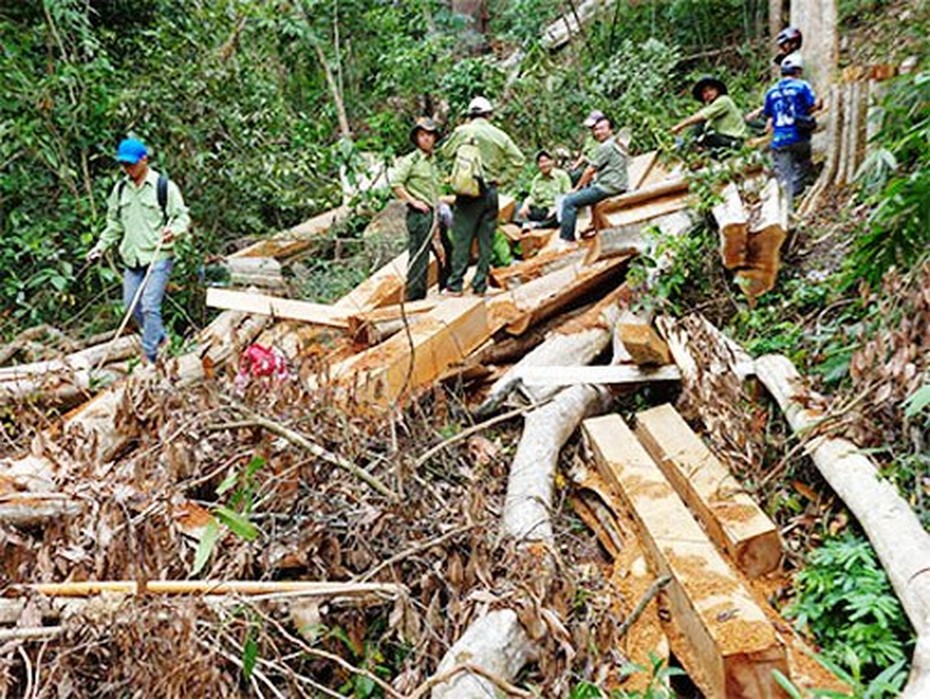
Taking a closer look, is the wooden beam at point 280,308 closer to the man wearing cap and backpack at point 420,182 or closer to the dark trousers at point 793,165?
the man wearing cap and backpack at point 420,182

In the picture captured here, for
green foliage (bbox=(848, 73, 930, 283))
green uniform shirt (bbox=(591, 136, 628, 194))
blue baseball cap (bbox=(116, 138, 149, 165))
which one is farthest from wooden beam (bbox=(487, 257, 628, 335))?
blue baseball cap (bbox=(116, 138, 149, 165))

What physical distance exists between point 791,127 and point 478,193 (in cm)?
309

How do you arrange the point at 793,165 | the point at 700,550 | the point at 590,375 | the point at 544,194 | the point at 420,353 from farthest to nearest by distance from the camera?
the point at 544,194 → the point at 793,165 → the point at 420,353 → the point at 590,375 → the point at 700,550

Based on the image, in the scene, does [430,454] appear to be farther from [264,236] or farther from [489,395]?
[264,236]

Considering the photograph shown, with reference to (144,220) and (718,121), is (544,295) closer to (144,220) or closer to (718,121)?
(144,220)

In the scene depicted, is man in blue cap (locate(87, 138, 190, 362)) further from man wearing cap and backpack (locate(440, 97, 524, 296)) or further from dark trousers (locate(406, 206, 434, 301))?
man wearing cap and backpack (locate(440, 97, 524, 296))

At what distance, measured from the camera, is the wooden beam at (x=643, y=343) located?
17.3 feet

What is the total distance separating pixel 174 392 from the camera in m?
4.51

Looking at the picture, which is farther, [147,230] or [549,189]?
[549,189]

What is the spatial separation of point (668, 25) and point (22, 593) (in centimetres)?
1505

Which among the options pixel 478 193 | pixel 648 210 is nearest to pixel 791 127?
pixel 648 210

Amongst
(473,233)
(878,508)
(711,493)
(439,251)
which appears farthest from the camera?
(439,251)

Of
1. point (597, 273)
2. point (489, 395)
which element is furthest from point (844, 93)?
point (489, 395)

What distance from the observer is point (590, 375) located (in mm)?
5500
